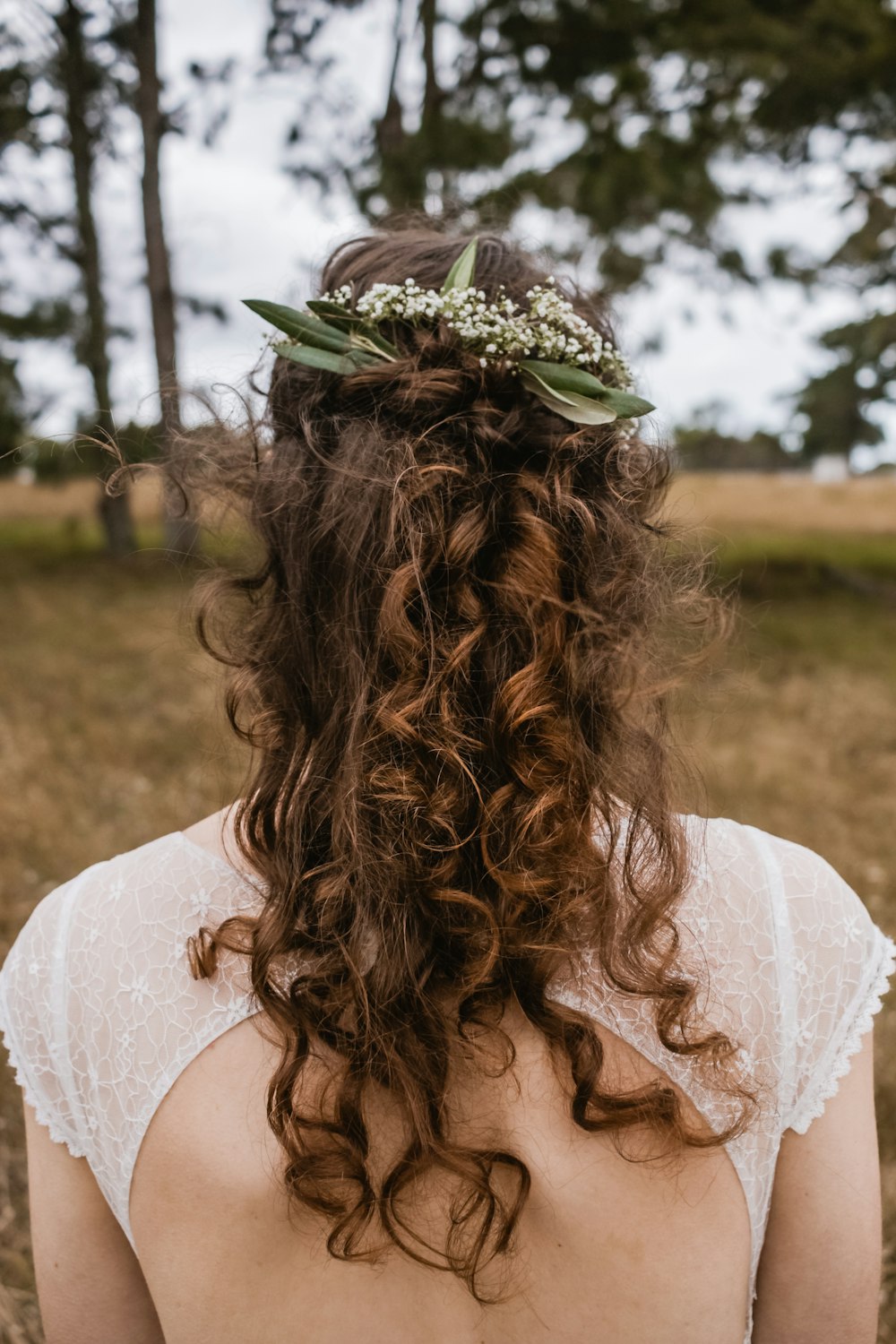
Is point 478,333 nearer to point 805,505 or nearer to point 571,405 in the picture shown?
point 571,405

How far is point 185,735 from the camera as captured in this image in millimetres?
6828

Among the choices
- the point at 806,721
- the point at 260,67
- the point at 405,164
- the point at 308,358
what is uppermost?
the point at 260,67

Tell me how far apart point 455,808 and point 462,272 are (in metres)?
0.72

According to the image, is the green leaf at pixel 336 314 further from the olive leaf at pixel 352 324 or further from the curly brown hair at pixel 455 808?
the curly brown hair at pixel 455 808

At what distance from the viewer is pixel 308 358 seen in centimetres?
133

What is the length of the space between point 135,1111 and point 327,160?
38.6 ft

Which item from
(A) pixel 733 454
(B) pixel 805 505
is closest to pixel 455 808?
(B) pixel 805 505

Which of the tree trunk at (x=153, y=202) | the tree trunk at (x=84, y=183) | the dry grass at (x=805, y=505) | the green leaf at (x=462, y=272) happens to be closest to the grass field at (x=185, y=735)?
the green leaf at (x=462, y=272)

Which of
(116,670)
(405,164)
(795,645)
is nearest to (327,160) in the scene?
(405,164)

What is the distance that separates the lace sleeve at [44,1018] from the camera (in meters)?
1.28

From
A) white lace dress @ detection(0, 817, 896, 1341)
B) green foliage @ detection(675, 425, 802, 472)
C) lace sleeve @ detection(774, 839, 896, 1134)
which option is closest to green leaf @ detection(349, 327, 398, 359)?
white lace dress @ detection(0, 817, 896, 1341)

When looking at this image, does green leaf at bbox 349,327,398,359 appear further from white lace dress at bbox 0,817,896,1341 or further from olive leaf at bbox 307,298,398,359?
white lace dress at bbox 0,817,896,1341

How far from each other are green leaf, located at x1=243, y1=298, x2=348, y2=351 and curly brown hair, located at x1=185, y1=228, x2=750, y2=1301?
11 cm

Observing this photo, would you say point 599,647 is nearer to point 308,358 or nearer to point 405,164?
point 308,358
